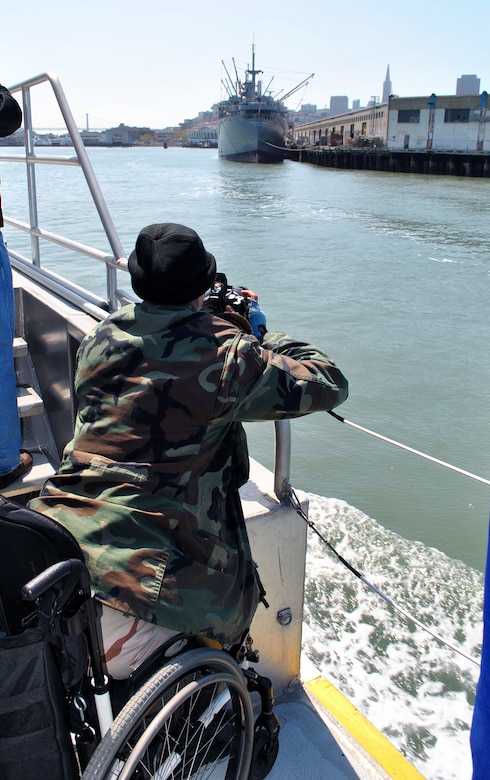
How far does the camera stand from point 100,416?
1.39 m

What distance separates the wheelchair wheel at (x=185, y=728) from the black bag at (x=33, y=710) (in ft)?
0.41

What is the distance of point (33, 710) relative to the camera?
4.17 feet

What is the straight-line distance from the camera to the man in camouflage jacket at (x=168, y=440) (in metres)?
1.30

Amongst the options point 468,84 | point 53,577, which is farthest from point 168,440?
point 468,84

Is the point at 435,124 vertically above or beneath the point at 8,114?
above

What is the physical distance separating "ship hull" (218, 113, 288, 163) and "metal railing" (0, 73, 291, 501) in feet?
216

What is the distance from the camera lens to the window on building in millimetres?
58844

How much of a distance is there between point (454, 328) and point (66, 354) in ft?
30.0

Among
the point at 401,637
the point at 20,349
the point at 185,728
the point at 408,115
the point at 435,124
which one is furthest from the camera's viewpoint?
the point at 408,115

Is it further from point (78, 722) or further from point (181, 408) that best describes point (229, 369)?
point (78, 722)

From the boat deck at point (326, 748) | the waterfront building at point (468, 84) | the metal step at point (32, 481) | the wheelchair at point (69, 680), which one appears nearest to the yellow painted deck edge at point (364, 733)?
the boat deck at point (326, 748)

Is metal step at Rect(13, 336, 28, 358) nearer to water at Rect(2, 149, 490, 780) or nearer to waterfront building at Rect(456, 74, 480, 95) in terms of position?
water at Rect(2, 149, 490, 780)

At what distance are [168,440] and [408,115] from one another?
64.8 m

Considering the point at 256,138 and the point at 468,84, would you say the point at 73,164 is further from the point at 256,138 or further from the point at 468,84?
the point at 468,84
